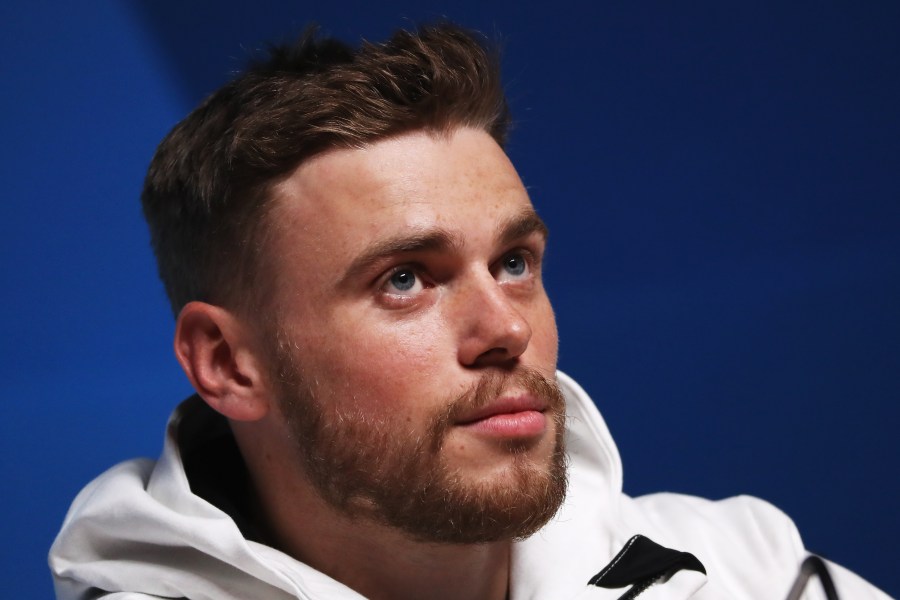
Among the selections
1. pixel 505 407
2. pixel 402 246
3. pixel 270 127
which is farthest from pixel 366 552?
pixel 270 127

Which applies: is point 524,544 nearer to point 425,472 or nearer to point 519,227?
point 425,472

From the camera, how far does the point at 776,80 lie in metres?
2.93

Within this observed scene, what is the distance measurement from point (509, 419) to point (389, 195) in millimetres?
346

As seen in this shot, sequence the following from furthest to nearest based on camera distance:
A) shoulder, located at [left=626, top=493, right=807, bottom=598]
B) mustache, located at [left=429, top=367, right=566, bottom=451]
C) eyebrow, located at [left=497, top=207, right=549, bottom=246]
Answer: shoulder, located at [left=626, top=493, right=807, bottom=598], eyebrow, located at [left=497, top=207, right=549, bottom=246], mustache, located at [left=429, top=367, right=566, bottom=451]

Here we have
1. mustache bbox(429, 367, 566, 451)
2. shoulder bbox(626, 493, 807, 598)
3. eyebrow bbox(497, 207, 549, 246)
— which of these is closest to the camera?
mustache bbox(429, 367, 566, 451)

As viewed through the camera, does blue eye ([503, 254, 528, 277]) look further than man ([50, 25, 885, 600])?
Yes

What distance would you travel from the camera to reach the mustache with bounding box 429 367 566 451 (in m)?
1.34

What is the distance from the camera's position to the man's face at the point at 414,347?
4.43ft

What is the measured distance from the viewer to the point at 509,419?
4.48ft

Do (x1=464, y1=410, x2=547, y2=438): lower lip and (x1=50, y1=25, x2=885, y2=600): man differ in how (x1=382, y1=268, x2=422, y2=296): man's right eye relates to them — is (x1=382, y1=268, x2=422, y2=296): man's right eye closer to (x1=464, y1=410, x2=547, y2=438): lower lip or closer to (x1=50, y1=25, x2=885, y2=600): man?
(x1=50, y1=25, x2=885, y2=600): man

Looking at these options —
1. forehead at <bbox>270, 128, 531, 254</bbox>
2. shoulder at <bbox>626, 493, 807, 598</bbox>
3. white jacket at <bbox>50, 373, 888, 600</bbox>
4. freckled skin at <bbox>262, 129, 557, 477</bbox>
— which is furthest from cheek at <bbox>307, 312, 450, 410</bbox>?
shoulder at <bbox>626, 493, 807, 598</bbox>

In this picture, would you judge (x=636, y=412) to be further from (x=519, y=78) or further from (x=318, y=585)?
(x=318, y=585)

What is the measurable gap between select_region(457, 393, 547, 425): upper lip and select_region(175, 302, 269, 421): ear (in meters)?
0.33

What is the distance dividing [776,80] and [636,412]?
1.04 meters
